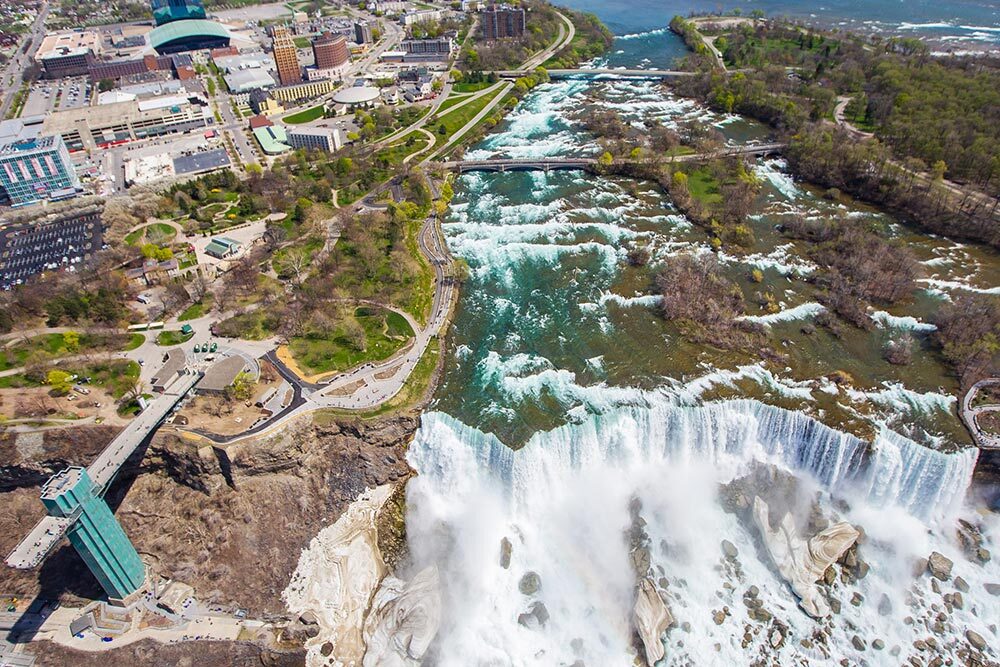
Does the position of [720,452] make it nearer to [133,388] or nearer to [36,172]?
[133,388]

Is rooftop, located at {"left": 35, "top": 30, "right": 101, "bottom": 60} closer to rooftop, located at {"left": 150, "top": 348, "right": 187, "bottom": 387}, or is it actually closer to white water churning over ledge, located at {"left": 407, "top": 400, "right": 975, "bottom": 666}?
rooftop, located at {"left": 150, "top": 348, "right": 187, "bottom": 387}

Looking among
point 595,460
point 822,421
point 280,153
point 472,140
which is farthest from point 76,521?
point 472,140

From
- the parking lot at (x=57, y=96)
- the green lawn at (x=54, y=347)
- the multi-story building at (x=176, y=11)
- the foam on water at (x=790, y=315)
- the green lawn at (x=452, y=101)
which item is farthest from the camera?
the multi-story building at (x=176, y=11)

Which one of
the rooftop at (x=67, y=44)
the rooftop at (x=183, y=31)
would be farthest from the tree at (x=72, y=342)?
the rooftop at (x=183, y=31)

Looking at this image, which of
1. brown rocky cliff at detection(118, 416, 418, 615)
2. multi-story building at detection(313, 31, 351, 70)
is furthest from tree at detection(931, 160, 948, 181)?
multi-story building at detection(313, 31, 351, 70)

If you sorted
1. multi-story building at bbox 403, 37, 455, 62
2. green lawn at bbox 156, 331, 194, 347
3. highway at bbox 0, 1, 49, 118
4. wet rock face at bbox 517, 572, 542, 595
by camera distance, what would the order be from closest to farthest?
wet rock face at bbox 517, 572, 542, 595
green lawn at bbox 156, 331, 194, 347
highway at bbox 0, 1, 49, 118
multi-story building at bbox 403, 37, 455, 62

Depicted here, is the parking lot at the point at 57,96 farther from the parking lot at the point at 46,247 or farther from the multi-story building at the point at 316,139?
the multi-story building at the point at 316,139

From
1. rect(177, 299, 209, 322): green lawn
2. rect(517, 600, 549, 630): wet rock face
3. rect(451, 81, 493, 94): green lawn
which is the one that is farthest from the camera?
rect(451, 81, 493, 94): green lawn

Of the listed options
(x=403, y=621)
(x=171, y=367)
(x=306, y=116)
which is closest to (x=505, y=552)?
(x=403, y=621)
